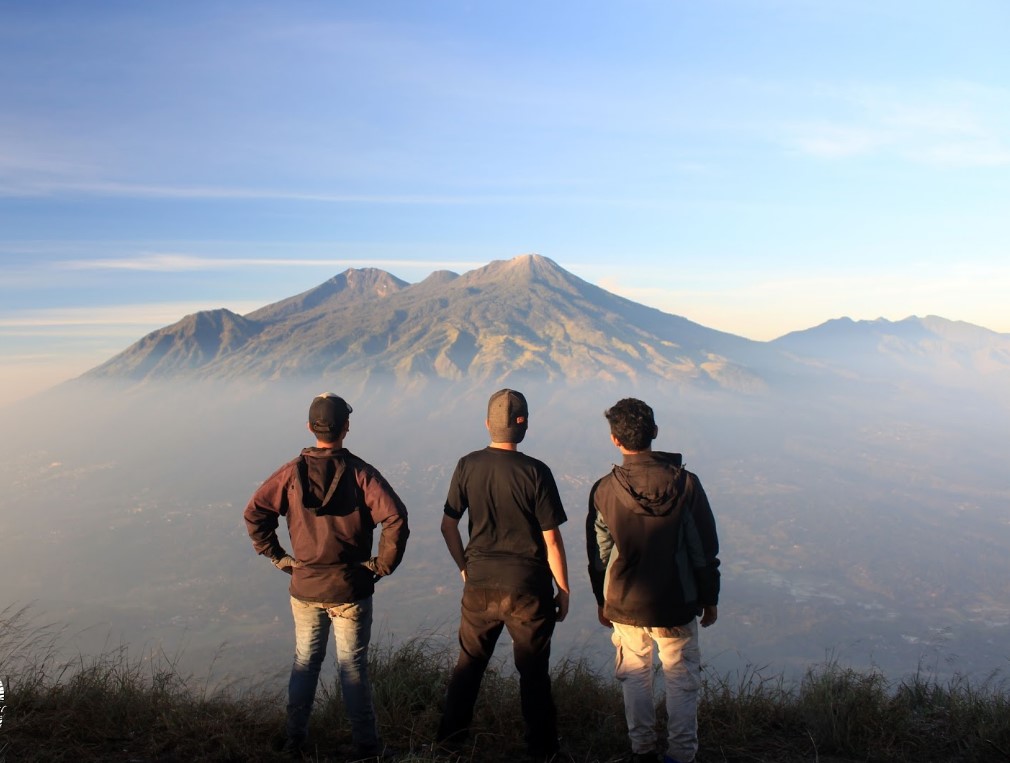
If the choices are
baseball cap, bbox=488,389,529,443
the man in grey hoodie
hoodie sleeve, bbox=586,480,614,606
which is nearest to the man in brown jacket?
baseball cap, bbox=488,389,529,443

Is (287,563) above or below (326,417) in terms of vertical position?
below

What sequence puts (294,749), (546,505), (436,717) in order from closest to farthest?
(546,505) < (294,749) < (436,717)

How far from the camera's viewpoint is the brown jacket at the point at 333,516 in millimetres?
4031

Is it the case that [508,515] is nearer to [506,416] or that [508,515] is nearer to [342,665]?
[506,416]

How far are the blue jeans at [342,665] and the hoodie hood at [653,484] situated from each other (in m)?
1.60

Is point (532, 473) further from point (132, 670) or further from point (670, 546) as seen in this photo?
point (132, 670)

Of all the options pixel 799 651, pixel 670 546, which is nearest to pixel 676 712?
pixel 670 546

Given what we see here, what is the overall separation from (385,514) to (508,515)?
68 cm

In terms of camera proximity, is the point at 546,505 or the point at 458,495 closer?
the point at 546,505

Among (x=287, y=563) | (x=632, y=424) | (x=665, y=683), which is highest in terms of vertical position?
(x=632, y=424)

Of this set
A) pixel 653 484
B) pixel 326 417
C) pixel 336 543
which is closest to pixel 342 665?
pixel 336 543

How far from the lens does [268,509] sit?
4.18 meters

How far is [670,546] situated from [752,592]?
122 meters

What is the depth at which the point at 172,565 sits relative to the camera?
4924 inches
